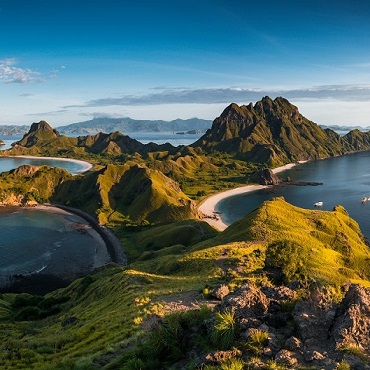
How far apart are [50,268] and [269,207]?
82.7 m

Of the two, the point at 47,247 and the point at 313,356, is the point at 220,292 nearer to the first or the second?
the point at 313,356

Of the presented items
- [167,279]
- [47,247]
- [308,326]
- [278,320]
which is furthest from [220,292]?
[47,247]

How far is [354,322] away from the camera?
20.4 m

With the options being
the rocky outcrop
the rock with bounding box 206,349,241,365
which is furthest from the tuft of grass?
the rock with bounding box 206,349,241,365

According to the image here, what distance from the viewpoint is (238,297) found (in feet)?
78.6

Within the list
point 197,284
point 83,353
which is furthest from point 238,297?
point 197,284

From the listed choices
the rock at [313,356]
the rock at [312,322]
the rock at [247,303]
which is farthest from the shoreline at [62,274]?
the rock at [313,356]

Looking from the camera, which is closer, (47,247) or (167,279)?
(167,279)

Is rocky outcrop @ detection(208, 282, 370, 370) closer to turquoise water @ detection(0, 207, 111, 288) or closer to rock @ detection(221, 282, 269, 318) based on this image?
rock @ detection(221, 282, 269, 318)

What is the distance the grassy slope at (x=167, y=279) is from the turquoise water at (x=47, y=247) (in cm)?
3346

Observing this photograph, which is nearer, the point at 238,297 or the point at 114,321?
the point at 238,297

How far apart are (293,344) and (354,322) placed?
4.26m

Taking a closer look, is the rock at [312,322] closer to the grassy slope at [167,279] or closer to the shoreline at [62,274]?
the grassy slope at [167,279]

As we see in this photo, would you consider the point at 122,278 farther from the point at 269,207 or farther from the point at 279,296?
the point at 269,207
